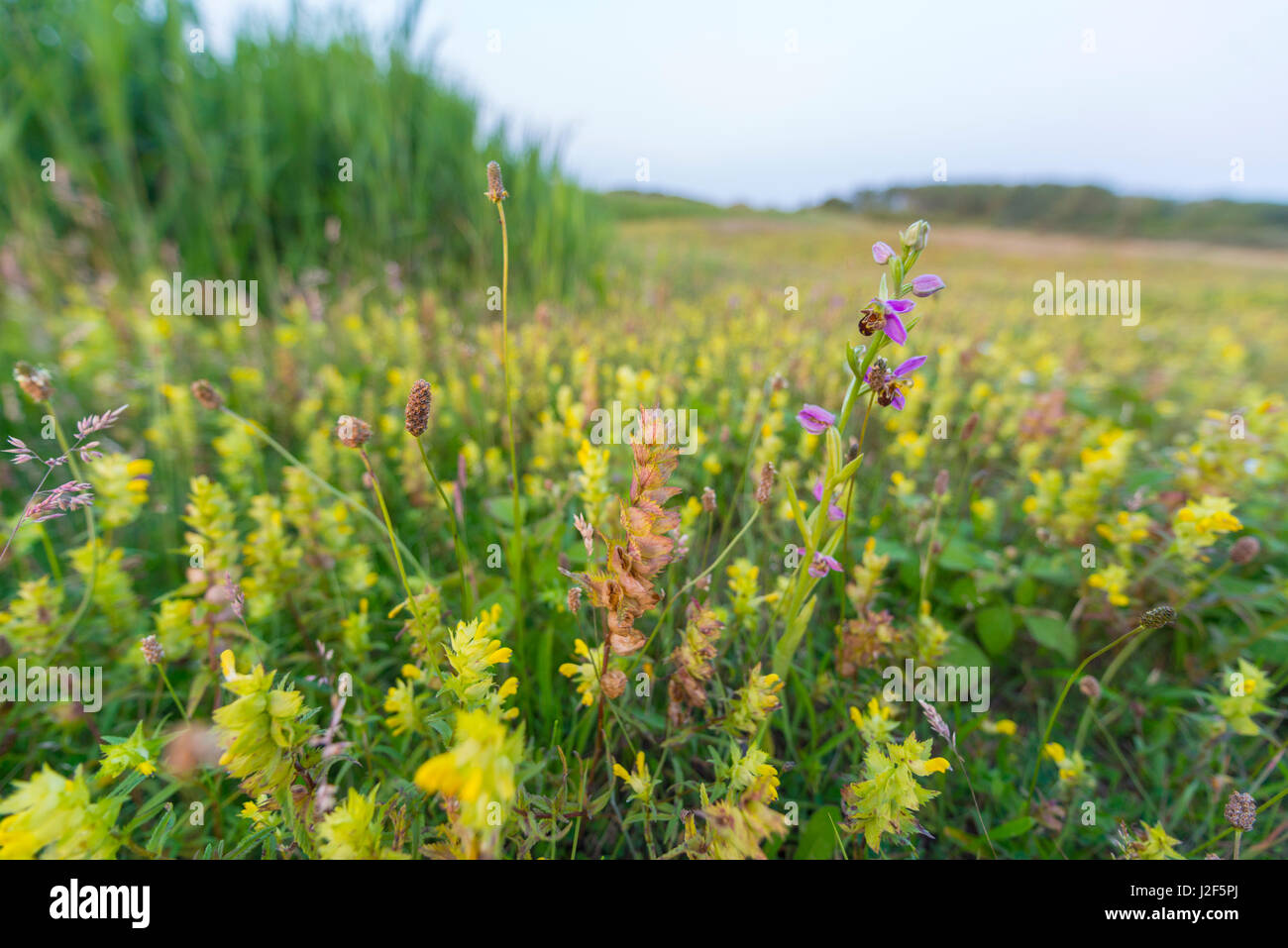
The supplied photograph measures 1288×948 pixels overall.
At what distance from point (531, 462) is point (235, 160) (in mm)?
4089

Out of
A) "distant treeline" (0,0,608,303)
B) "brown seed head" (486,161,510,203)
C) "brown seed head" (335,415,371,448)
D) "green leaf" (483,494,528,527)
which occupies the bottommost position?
"green leaf" (483,494,528,527)

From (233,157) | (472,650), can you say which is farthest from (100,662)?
(233,157)

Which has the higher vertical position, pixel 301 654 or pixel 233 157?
→ pixel 233 157

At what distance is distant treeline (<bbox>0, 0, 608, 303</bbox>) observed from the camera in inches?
156

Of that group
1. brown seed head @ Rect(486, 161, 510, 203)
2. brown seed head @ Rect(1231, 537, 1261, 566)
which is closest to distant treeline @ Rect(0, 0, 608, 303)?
brown seed head @ Rect(486, 161, 510, 203)

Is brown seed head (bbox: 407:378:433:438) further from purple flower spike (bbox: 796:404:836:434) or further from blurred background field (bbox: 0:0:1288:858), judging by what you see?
purple flower spike (bbox: 796:404:836:434)

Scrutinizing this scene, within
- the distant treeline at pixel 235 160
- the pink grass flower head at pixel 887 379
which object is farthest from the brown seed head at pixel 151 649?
the distant treeline at pixel 235 160

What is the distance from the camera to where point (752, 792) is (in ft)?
2.72

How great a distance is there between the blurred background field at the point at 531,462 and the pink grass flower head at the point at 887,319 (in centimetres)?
60

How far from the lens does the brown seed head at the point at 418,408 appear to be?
35.3 inches

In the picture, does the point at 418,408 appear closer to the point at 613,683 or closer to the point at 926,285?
the point at 613,683

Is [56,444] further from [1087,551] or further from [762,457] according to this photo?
[1087,551]

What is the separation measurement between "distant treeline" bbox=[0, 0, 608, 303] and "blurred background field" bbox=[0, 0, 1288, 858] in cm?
3
